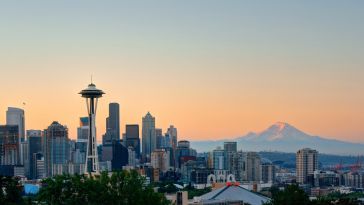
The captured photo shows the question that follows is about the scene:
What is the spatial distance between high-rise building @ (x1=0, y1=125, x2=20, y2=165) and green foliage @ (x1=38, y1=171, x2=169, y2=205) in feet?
419

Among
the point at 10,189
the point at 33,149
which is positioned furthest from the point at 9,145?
the point at 10,189

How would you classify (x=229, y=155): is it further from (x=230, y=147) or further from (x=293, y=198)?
(x=293, y=198)

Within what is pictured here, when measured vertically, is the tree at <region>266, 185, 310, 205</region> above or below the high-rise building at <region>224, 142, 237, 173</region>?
above

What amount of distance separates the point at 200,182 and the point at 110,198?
318 feet

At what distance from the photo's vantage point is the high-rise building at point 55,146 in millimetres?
161000

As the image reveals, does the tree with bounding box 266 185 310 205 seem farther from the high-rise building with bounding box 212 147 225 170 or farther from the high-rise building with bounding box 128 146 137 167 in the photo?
the high-rise building with bounding box 128 146 137 167

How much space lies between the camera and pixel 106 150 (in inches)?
6900

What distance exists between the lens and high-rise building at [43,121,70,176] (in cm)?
16100

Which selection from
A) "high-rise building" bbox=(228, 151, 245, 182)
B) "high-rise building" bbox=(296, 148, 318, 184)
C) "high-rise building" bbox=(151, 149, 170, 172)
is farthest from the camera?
"high-rise building" bbox=(151, 149, 170, 172)

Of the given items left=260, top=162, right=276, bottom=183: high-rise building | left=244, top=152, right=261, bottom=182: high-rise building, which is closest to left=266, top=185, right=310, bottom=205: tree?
left=244, top=152, right=261, bottom=182: high-rise building

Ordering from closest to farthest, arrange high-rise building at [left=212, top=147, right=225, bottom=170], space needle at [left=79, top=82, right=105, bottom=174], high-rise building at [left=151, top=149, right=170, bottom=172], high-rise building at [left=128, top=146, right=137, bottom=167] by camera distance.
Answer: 1. space needle at [left=79, top=82, right=105, bottom=174]
2. high-rise building at [left=151, top=149, right=170, bottom=172]
3. high-rise building at [left=212, top=147, right=225, bottom=170]
4. high-rise building at [left=128, top=146, right=137, bottom=167]

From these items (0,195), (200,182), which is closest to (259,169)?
(200,182)

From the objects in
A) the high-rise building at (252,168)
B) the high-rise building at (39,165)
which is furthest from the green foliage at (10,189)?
the high-rise building at (39,165)

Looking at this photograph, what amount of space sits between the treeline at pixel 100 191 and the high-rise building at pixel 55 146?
5009 inches
